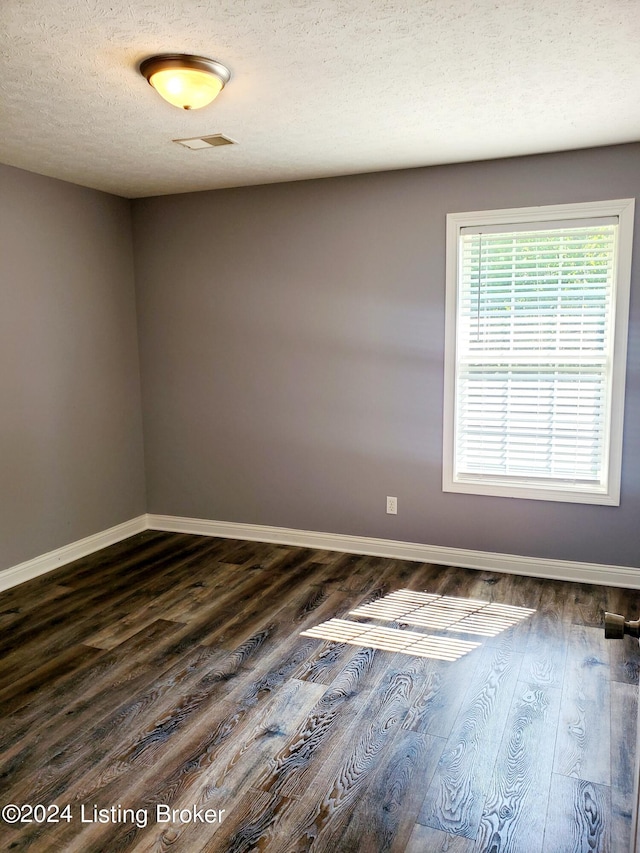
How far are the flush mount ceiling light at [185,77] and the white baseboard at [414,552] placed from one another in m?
2.86

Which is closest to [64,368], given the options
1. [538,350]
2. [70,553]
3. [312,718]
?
[70,553]

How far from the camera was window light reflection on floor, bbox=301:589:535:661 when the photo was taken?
2.98 metres

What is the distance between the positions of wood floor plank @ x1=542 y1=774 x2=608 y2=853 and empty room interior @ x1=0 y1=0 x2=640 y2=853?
0.04 ft

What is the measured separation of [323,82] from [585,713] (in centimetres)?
270

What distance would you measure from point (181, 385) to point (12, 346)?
4.13 ft

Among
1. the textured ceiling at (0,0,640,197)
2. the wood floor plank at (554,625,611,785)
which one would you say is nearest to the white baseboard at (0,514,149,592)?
the textured ceiling at (0,0,640,197)

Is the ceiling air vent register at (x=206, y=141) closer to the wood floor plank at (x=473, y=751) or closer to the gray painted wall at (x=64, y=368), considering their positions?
the gray painted wall at (x=64, y=368)

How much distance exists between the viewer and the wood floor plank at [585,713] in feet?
6.97

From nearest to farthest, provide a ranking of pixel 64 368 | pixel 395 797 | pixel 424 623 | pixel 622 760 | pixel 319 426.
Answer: pixel 395 797 → pixel 622 760 → pixel 424 623 → pixel 64 368 → pixel 319 426

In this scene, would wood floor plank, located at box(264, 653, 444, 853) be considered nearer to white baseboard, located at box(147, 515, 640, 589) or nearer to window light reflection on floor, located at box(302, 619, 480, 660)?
window light reflection on floor, located at box(302, 619, 480, 660)

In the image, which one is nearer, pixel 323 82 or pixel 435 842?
pixel 435 842

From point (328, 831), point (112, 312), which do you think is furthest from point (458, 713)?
point (112, 312)

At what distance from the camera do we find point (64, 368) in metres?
4.11

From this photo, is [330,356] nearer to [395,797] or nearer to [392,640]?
[392,640]
